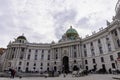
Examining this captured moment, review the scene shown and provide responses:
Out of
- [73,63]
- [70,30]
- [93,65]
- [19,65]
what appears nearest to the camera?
[93,65]

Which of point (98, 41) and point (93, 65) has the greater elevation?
point (98, 41)

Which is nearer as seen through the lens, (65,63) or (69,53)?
(69,53)

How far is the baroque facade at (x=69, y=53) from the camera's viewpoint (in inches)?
1625

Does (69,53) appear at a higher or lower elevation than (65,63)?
higher

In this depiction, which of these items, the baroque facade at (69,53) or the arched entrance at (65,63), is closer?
the baroque facade at (69,53)

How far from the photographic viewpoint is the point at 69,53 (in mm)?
56875

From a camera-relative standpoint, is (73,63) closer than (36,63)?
Yes

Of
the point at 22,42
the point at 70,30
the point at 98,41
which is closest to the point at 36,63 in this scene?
the point at 22,42

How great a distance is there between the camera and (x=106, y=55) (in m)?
41.8

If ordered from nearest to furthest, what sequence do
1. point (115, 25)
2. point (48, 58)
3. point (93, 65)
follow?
point (115, 25) → point (93, 65) → point (48, 58)

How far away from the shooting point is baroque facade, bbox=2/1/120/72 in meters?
41.3

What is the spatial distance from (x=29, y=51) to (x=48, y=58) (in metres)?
11.9

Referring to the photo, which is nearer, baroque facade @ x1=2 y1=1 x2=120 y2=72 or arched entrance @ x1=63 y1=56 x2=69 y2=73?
baroque facade @ x1=2 y1=1 x2=120 y2=72

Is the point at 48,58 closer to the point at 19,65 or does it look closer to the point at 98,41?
the point at 19,65
